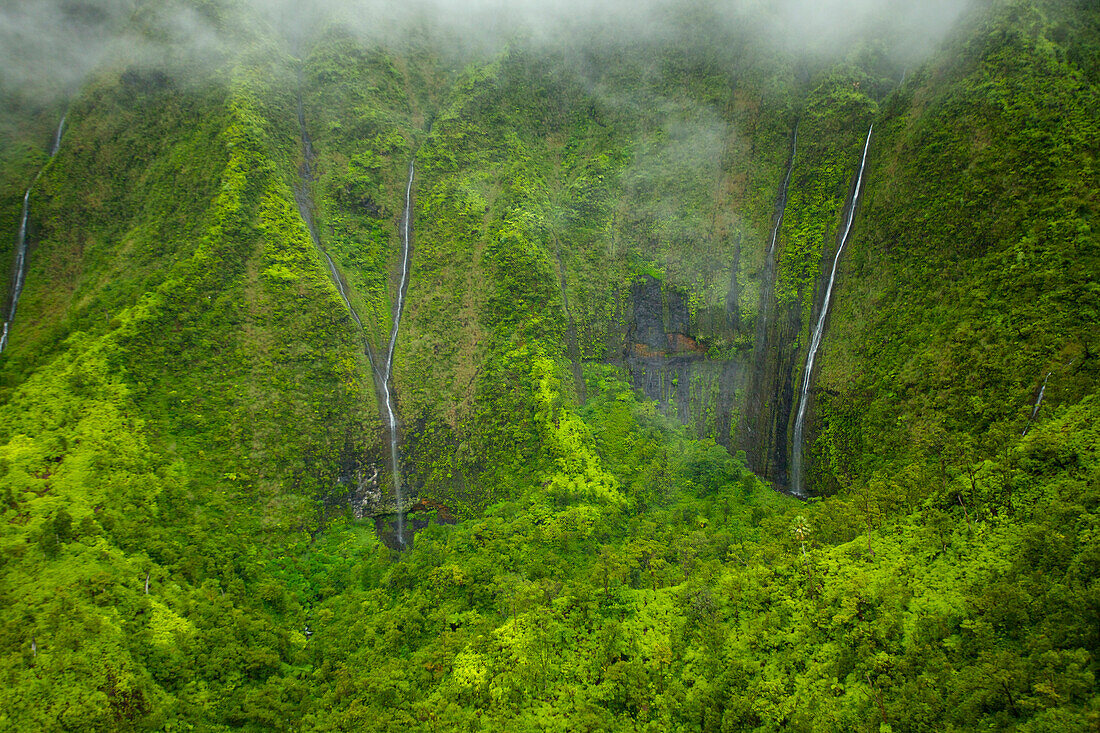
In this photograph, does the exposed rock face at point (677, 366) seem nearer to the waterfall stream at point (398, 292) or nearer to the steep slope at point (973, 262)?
the steep slope at point (973, 262)

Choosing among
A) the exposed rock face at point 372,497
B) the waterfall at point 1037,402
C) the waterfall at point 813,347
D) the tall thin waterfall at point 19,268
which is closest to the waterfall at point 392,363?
the exposed rock face at point 372,497

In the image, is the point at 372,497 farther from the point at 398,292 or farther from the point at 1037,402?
the point at 1037,402

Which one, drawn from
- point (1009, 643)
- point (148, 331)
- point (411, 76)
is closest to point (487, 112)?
point (411, 76)

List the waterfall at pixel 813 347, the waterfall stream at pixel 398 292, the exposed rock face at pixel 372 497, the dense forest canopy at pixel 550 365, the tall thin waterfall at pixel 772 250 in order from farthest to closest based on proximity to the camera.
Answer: the tall thin waterfall at pixel 772 250 → the waterfall stream at pixel 398 292 → the waterfall at pixel 813 347 → the exposed rock face at pixel 372 497 → the dense forest canopy at pixel 550 365

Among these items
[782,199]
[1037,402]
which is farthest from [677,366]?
[1037,402]

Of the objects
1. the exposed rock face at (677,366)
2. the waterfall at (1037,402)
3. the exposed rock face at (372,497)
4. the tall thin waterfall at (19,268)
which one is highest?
the tall thin waterfall at (19,268)

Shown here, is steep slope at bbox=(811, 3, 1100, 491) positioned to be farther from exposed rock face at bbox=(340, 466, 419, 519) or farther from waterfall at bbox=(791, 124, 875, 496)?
exposed rock face at bbox=(340, 466, 419, 519)
